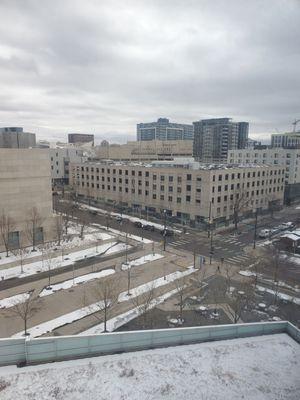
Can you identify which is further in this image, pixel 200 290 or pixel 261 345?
pixel 200 290

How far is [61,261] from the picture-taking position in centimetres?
4125

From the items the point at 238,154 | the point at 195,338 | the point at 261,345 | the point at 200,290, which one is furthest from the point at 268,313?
the point at 238,154

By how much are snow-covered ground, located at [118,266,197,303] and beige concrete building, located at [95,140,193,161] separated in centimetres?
12212

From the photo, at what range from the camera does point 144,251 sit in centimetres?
4669

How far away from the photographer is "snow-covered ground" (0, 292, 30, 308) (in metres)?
29.3

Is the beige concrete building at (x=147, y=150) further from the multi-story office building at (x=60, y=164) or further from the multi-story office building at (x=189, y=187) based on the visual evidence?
the multi-story office building at (x=189, y=187)

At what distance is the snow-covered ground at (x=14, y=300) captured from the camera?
29328 mm

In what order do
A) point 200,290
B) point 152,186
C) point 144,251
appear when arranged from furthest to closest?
point 152,186 < point 144,251 < point 200,290

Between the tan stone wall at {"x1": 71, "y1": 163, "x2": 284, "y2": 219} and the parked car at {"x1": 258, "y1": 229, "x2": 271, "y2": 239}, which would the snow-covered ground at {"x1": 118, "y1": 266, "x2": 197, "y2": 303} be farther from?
the tan stone wall at {"x1": 71, "y1": 163, "x2": 284, "y2": 219}

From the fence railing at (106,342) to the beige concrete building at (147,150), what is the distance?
14277cm

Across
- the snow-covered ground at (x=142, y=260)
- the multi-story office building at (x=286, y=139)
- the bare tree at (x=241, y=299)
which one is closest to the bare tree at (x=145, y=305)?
the snow-covered ground at (x=142, y=260)

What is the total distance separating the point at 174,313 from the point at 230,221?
4263 cm

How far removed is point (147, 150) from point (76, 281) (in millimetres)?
130276

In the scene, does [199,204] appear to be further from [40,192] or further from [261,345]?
[261,345]
